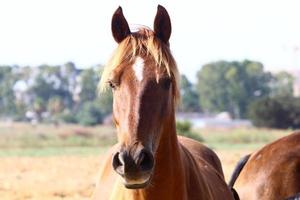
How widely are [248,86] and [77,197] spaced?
314 ft

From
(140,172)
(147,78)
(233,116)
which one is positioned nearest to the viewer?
(140,172)

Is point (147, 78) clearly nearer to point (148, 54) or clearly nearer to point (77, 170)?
point (148, 54)

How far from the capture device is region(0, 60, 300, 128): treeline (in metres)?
102

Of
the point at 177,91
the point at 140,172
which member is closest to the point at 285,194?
the point at 177,91

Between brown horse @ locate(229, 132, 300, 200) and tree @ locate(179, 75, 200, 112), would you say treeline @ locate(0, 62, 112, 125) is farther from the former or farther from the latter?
brown horse @ locate(229, 132, 300, 200)

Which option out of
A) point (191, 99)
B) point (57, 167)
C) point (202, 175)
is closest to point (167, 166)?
point (202, 175)

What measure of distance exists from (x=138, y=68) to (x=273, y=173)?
3.33 meters

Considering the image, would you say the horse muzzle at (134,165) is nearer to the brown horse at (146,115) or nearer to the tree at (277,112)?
the brown horse at (146,115)

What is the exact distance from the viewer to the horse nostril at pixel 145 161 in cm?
395

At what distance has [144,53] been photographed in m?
4.53

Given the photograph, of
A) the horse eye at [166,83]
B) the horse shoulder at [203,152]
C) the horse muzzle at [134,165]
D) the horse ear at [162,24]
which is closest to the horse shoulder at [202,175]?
the horse shoulder at [203,152]

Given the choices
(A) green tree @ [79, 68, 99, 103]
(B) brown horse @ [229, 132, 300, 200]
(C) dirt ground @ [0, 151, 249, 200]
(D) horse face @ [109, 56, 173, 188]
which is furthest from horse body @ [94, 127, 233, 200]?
→ (A) green tree @ [79, 68, 99, 103]

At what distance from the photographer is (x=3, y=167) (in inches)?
979

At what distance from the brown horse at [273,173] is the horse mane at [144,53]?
2.88 metres
